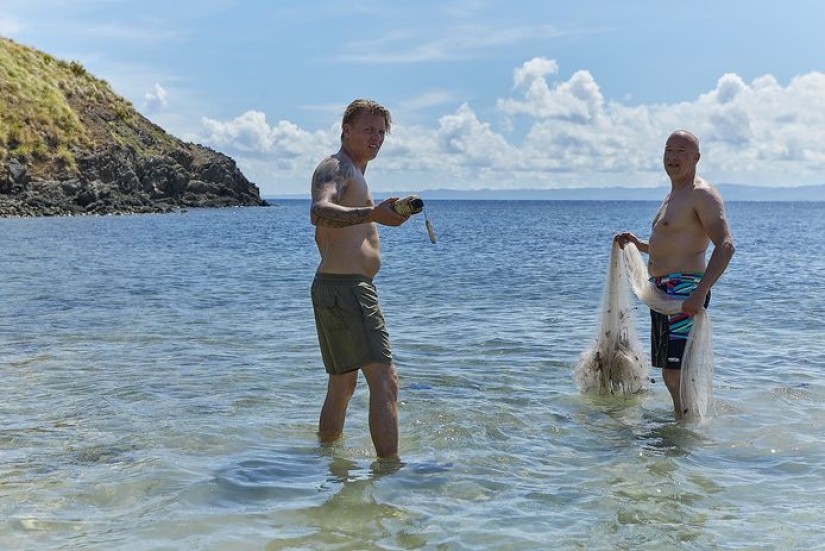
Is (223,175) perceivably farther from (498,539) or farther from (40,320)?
(498,539)

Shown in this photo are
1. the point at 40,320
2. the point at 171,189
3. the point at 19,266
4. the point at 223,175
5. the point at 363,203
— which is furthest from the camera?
the point at 223,175

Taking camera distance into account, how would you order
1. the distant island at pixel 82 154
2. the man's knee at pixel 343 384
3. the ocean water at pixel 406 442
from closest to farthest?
the ocean water at pixel 406 442, the man's knee at pixel 343 384, the distant island at pixel 82 154

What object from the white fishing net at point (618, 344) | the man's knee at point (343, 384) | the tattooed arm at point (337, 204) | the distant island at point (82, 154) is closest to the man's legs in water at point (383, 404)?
the man's knee at point (343, 384)

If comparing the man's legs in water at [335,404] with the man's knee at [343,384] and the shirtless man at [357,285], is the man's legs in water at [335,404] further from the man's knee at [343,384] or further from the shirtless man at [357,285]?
the shirtless man at [357,285]

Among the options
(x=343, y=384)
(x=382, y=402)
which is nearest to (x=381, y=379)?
(x=382, y=402)

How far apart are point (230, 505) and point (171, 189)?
7541 centimetres

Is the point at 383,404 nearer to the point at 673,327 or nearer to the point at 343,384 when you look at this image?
the point at 343,384

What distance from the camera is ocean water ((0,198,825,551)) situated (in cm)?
456

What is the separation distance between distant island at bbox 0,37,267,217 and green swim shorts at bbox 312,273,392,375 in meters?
51.7

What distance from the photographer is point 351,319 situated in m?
5.36

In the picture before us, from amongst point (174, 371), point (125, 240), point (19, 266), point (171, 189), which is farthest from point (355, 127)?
point (171, 189)

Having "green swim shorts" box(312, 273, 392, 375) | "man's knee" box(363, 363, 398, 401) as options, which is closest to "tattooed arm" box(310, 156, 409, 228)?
"green swim shorts" box(312, 273, 392, 375)

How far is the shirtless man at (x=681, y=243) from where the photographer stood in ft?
20.9

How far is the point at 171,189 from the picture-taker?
76875 millimetres
